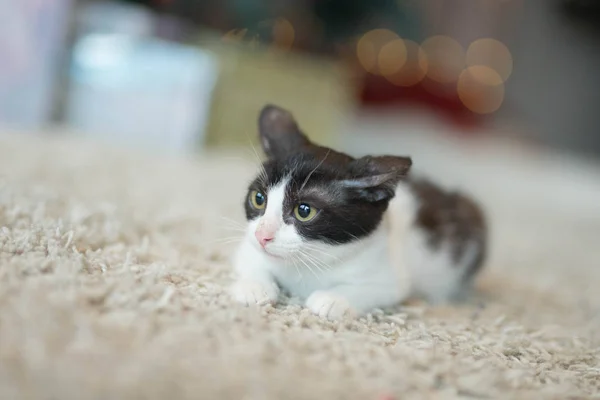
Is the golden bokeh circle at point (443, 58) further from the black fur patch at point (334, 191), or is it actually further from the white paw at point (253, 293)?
the white paw at point (253, 293)

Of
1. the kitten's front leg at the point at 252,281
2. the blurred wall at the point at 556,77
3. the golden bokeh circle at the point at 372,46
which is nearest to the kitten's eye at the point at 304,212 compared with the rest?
the kitten's front leg at the point at 252,281

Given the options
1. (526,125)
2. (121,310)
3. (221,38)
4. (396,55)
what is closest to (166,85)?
(221,38)

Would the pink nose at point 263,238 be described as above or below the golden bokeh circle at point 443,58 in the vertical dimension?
below

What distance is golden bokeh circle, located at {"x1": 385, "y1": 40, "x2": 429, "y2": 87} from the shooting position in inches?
161

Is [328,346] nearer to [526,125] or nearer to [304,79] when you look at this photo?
[304,79]

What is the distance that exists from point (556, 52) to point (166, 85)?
341cm

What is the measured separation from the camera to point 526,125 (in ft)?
15.7

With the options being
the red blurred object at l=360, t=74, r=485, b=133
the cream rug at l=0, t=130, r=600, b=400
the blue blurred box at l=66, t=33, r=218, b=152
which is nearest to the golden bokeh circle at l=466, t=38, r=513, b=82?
the red blurred object at l=360, t=74, r=485, b=133

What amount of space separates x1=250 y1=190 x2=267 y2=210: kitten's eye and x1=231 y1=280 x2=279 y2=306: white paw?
0.43 ft

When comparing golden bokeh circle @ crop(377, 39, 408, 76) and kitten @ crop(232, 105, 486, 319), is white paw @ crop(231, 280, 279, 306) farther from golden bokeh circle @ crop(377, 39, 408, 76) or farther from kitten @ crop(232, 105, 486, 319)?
golden bokeh circle @ crop(377, 39, 408, 76)

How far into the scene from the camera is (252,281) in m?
0.99

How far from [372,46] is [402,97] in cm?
44

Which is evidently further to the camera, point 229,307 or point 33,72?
point 33,72

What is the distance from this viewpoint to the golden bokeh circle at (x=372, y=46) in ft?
12.8
